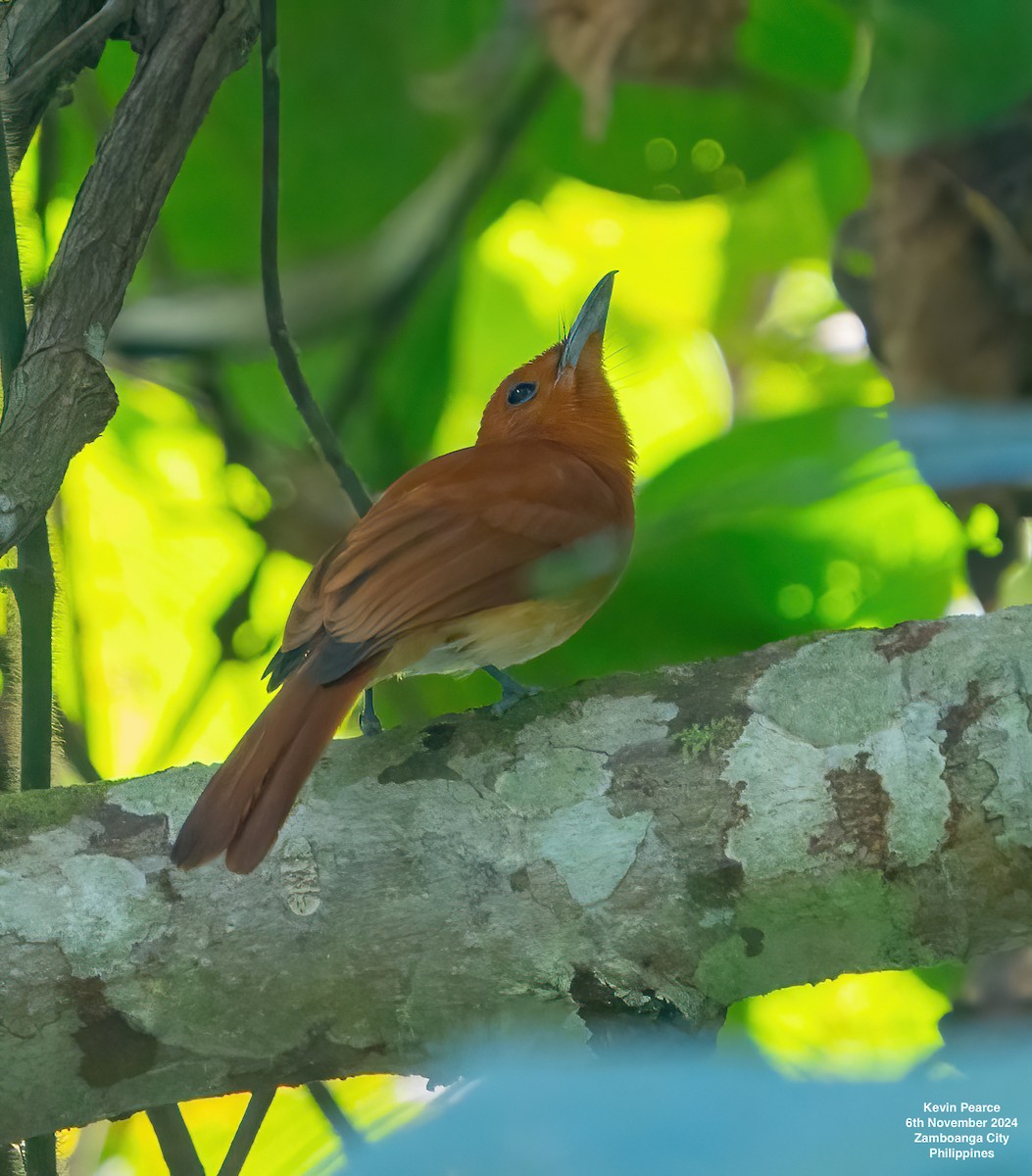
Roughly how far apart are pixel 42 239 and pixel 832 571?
4.78 feet

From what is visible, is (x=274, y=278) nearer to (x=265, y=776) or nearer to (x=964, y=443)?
(x=265, y=776)

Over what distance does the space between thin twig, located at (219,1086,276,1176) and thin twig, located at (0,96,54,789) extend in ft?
1.74

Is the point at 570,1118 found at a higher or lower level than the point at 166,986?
lower

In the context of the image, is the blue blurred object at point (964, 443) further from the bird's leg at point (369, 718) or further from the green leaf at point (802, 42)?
the green leaf at point (802, 42)

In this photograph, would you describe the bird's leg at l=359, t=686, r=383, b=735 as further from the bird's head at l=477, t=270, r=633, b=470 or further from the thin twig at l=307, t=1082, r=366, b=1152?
the bird's head at l=477, t=270, r=633, b=470

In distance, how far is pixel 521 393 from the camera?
118 inches

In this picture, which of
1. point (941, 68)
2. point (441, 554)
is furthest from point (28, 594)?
point (941, 68)

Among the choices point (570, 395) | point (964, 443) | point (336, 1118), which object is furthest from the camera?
point (570, 395)

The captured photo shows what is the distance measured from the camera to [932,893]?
1.50m

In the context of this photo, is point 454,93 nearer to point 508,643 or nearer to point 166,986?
point 508,643

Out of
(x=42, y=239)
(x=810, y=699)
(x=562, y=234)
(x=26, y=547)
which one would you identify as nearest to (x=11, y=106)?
(x=42, y=239)

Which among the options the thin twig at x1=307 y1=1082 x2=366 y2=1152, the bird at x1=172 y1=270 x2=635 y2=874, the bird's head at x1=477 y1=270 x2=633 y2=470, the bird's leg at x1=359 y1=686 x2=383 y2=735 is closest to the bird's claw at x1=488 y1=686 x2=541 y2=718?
the bird at x1=172 y1=270 x2=635 y2=874

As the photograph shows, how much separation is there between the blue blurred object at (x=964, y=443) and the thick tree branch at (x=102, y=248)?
111cm

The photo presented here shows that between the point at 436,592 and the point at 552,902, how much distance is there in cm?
56
